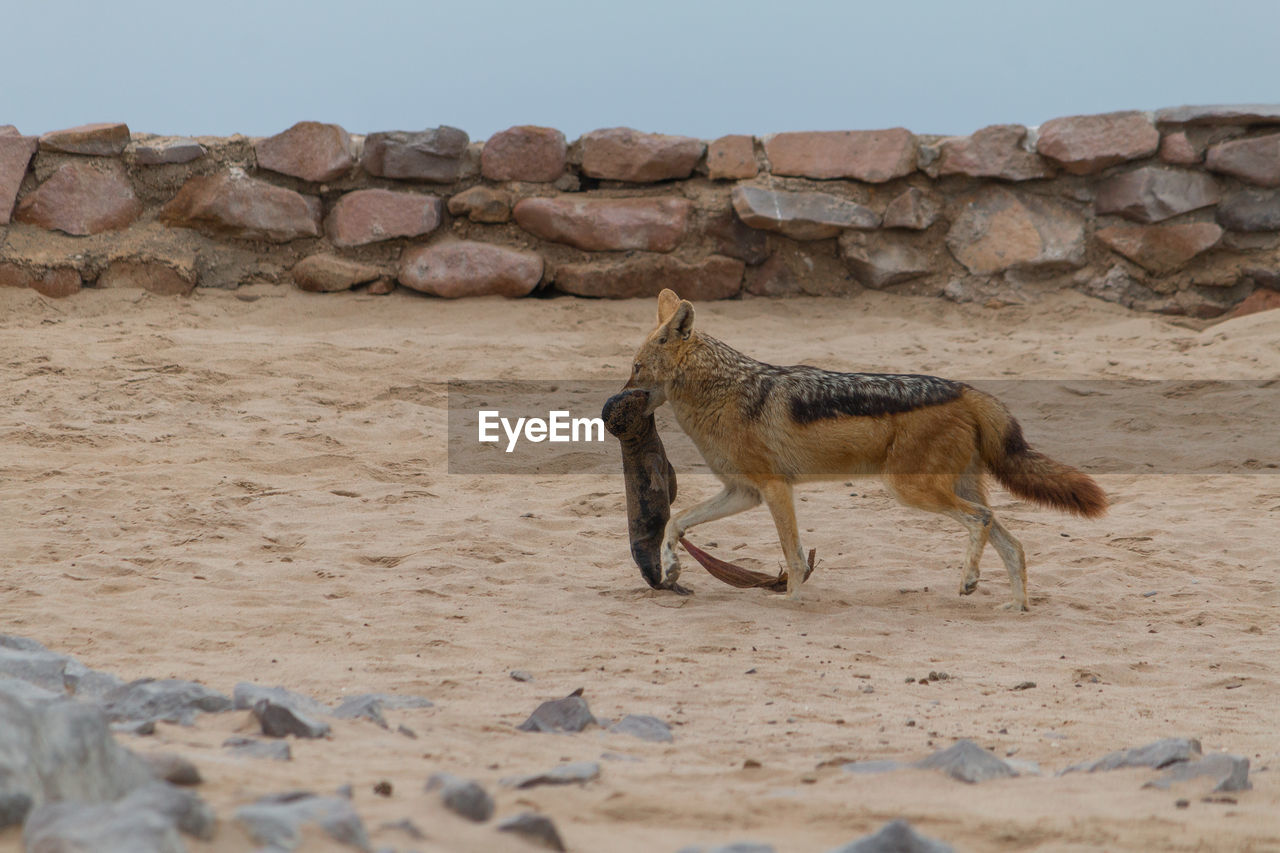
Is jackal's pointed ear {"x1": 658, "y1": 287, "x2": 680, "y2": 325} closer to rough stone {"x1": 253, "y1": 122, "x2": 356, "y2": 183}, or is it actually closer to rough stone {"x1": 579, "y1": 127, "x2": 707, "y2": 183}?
rough stone {"x1": 579, "y1": 127, "x2": 707, "y2": 183}

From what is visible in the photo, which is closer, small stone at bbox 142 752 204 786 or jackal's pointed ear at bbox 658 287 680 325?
small stone at bbox 142 752 204 786

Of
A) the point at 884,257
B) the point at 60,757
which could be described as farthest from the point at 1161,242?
the point at 60,757

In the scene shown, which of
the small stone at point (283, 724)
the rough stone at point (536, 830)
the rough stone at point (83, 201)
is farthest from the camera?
the rough stone at point (83, 201)

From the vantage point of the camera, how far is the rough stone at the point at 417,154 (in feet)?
35.8

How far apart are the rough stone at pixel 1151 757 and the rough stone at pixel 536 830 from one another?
1685 millimetres

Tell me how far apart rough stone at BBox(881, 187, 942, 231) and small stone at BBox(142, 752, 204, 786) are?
9.57 metres

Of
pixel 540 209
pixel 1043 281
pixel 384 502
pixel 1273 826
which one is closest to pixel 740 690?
pixel 1273 826

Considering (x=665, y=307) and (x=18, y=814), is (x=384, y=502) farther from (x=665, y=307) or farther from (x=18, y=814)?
(x=18, y=814)

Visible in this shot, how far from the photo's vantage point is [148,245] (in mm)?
10453

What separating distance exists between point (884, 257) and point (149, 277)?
657cm

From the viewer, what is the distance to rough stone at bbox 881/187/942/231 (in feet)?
36.2

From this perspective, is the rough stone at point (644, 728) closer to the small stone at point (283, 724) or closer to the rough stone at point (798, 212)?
the small stone at point (283, 724)

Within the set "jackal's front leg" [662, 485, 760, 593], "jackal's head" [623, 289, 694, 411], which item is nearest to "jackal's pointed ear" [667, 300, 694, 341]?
"jackal's head" [623, 289, 694, 411]

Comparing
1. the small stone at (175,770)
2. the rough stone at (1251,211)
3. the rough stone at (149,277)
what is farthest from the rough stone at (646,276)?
the small stone at (175,770)
